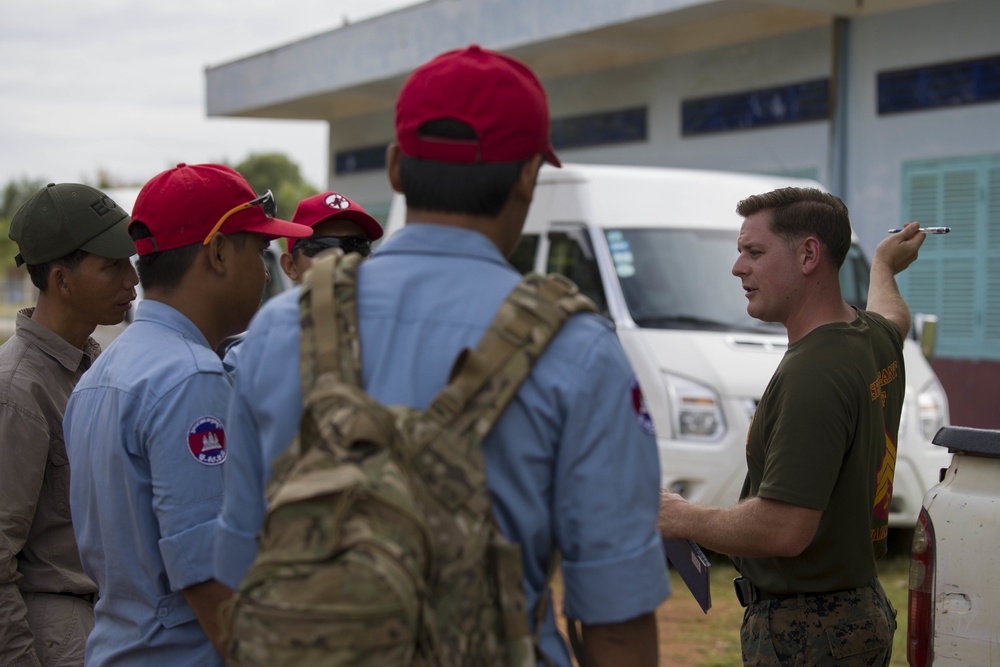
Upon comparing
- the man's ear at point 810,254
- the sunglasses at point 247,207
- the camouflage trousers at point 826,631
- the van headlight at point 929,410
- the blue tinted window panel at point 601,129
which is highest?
the blue tinted window panel at point 601,129

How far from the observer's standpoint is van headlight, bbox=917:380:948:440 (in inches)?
293

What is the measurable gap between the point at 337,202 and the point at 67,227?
1245 mm

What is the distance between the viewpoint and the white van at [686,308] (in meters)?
7.06

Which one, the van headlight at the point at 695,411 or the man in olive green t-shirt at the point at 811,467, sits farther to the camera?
the van headlight at the point at 695,411


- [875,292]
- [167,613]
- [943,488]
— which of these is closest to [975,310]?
[875,292]

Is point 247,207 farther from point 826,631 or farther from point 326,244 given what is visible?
point 826,631

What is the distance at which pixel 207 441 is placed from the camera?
2.22 meters

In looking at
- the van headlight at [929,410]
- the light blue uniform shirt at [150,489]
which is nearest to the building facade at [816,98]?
the van headlight at [929,410]

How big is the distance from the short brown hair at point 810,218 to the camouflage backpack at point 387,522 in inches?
60.4

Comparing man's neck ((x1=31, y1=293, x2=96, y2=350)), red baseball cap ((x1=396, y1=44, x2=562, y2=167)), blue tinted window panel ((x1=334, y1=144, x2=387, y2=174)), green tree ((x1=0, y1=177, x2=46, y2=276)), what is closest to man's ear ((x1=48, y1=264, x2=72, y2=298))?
man's neck ((x1=31, y1=293, x2=96, y2=350))

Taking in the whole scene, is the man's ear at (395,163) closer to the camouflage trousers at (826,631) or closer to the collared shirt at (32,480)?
the collared shirt at (32,480)

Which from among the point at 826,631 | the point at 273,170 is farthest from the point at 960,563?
the point at 273,170

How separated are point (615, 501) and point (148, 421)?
103 cm

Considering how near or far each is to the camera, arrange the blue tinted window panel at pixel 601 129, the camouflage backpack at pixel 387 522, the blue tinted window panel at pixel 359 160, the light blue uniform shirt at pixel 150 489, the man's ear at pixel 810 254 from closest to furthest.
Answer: the camouflage backpack at pixel 387 522
the light blue uniform shirt at pixel 150 489
the man's ear at pixel 810 254
the blue tinted window panel at pixel 601 129
the blue tinted window panel at pixel 359 160
